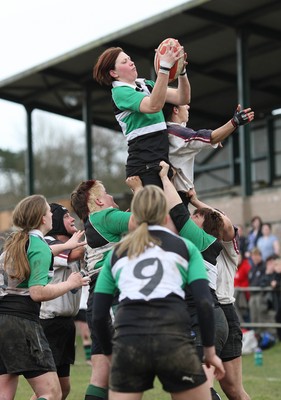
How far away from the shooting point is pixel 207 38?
886 inches

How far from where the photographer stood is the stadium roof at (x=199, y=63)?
21.0 meters

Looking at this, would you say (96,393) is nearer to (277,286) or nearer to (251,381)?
(251,381)

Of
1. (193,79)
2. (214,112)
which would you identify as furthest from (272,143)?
(193,79)

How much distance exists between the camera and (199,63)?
2483 cm

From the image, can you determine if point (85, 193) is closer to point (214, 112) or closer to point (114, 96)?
point (114, 96)

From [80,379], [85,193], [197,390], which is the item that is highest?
[85,193]

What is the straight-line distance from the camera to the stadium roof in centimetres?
2100

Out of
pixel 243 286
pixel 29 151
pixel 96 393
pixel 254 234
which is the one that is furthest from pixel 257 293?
pixel 29 151

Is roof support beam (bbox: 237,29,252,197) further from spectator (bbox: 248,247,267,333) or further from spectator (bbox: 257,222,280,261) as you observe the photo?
spectator (bbox: 248,247,267,333)

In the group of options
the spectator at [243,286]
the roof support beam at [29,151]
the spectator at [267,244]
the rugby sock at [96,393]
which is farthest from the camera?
the roof support beam at [29,151]

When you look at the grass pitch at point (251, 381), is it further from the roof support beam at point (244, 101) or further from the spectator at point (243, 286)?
the roof support beam at point (244, 101)

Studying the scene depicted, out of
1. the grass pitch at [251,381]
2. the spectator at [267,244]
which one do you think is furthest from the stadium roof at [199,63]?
the grass pitch at [251,381]

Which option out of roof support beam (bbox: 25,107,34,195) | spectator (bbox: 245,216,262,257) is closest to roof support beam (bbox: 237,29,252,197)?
spectator (bbox: 245,216,262,257)

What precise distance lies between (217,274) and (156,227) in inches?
105
